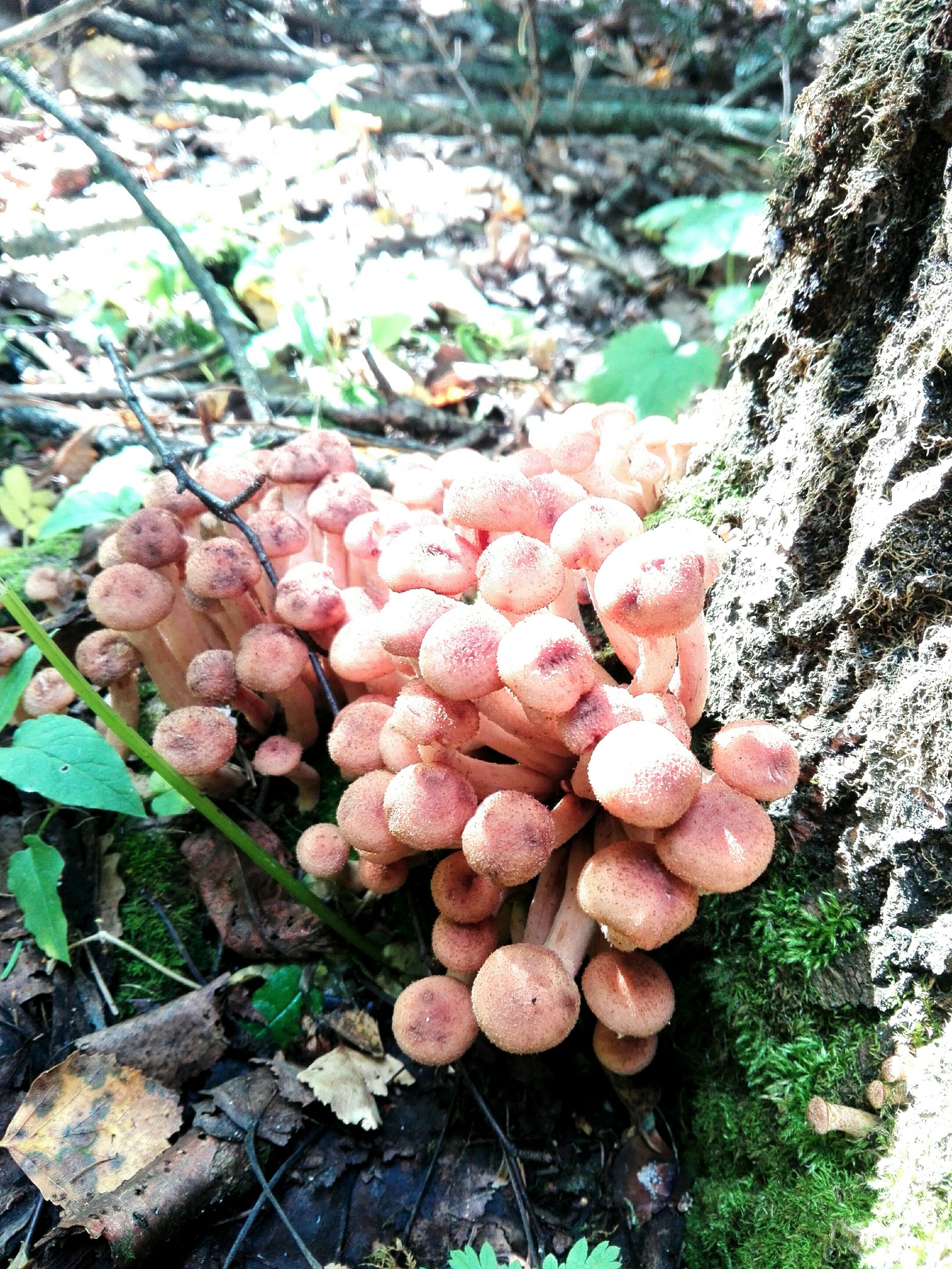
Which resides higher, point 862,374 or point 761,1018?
point 862,374

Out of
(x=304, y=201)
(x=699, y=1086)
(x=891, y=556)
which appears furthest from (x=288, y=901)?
(x=304, y=201)

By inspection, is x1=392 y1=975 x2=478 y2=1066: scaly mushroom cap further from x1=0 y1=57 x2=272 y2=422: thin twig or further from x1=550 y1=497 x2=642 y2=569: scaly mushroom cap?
x1=0 y1=57 x2=272 y2=422: thin twig

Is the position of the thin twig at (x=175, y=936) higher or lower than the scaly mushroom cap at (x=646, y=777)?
lower

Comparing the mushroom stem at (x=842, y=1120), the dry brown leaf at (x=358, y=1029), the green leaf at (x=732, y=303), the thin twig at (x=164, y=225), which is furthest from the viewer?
the green leaf at (x=732, y=303)

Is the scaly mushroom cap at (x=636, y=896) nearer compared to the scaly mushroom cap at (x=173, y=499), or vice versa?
the scaly mushroom cap at (x=636, y=896)

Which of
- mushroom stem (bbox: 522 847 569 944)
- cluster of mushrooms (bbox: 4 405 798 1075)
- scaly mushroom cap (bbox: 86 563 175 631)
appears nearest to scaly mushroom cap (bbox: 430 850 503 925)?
cluster of mushrooms (bbox: 4 405 798 1075)

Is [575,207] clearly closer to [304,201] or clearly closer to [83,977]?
[304,201]

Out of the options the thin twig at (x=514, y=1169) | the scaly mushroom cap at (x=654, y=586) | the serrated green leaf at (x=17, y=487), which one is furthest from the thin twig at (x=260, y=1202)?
the serrated green leaf at (x=17, y=487)

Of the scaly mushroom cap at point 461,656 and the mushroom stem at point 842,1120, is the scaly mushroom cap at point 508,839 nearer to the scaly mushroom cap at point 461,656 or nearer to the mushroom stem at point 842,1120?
the scaly mushroom cap at point 461,656
